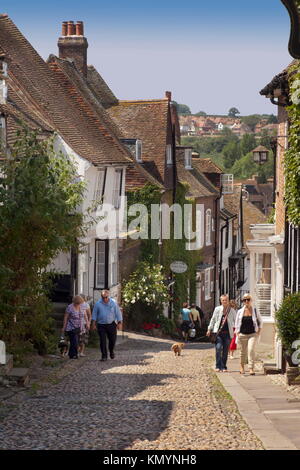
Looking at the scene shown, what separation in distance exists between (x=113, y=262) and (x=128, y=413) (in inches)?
811

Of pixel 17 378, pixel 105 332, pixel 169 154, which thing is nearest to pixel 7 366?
pixel 17 378

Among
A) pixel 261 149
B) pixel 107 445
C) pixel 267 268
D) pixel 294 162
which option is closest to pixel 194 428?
pixel 107 445

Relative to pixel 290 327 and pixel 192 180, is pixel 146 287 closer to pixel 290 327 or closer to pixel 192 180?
pixel 192 180

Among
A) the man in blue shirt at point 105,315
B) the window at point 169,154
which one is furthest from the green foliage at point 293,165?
the window at point 169,154

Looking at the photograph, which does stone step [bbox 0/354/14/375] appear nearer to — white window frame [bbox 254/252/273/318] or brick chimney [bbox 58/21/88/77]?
white window frame [bbox 254/252/273/318]

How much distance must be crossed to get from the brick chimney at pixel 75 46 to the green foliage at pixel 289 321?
24687 millimetres

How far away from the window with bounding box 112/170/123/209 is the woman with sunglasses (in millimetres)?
15606

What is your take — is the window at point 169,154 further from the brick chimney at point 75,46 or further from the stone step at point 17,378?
the stone step at point 17,378

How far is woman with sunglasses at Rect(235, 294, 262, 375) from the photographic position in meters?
19.2

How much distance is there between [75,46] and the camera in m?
40.2

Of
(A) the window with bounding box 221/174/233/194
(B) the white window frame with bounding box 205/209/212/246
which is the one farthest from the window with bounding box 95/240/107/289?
(A) the window with bounding box 221/174/233/194

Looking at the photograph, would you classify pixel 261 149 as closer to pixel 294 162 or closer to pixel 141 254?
pixel 141 254

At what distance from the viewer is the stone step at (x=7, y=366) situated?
53.9 ft

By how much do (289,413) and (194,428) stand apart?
209 centimetres
